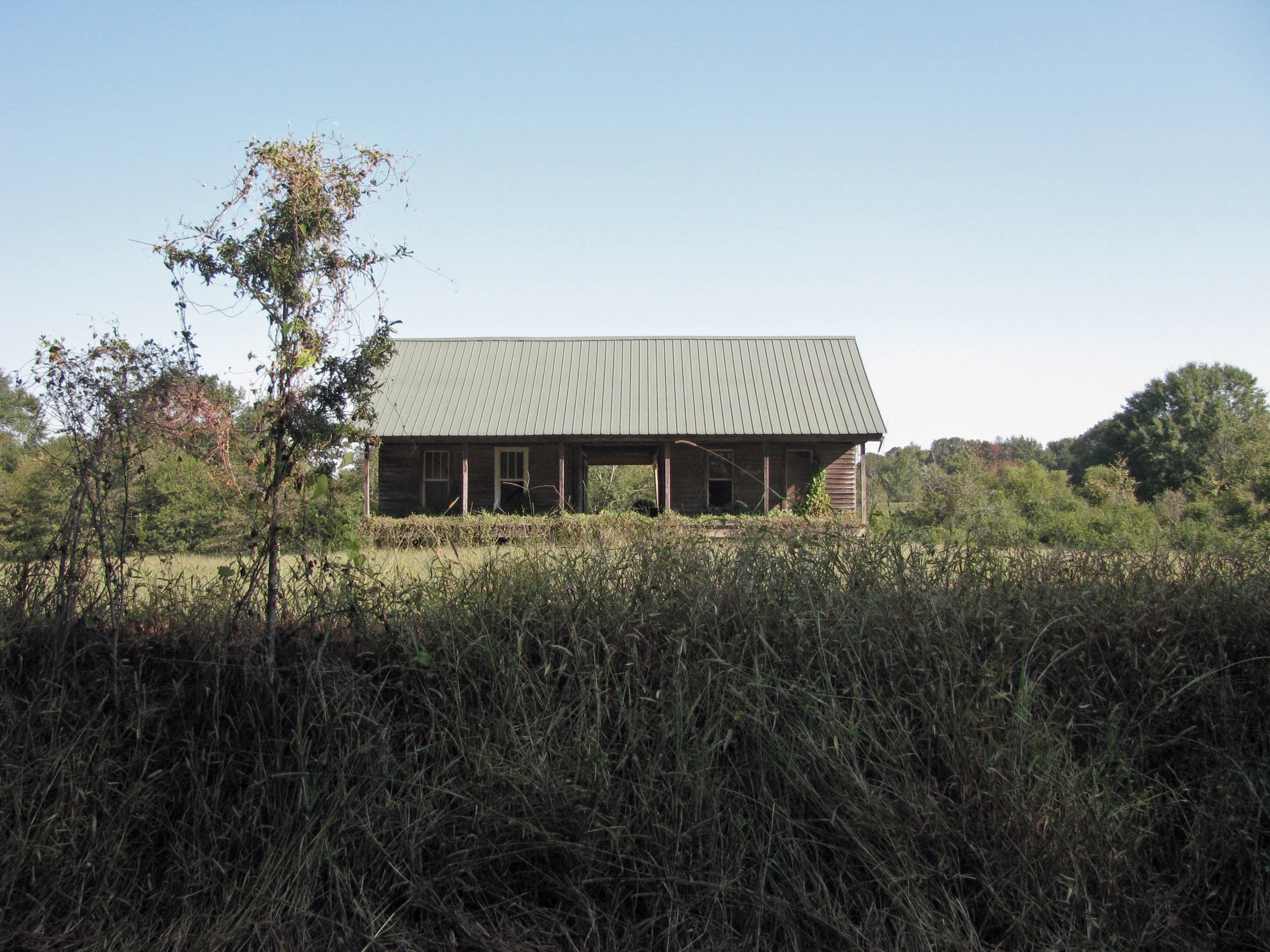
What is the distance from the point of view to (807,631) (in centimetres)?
411

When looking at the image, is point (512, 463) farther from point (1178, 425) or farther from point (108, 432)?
point (1178, 425)

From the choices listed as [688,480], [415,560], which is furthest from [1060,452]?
[415,560]

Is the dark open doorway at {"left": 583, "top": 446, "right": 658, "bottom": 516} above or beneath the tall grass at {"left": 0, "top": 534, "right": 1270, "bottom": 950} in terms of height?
above

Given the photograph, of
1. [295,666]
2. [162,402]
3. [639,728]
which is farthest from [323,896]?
[162,402]

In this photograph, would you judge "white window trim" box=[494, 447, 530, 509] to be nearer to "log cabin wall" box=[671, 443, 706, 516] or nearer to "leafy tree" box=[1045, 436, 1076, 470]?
"log cabin wall" box=[671, 443, 706, 516]

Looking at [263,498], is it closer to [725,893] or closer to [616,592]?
[616,592]

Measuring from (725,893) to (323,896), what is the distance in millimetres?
1662

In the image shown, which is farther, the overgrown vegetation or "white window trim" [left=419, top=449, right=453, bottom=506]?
"white window trim" [left=419, top=449, right=453, bottom=506]

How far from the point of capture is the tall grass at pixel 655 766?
3.30m

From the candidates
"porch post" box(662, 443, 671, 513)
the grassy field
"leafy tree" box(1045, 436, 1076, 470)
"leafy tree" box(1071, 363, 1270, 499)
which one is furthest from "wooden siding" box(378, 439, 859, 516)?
"leafy tree" box(1045, 436, 1076, 470)

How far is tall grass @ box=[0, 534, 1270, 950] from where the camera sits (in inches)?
130

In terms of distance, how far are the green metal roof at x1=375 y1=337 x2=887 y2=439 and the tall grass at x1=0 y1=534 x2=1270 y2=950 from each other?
58.1 feet

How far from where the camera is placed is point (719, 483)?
2431 centimetres

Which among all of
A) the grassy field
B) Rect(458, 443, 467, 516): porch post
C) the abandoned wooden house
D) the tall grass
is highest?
the abandoned wooden house
